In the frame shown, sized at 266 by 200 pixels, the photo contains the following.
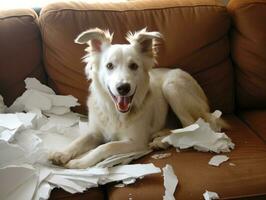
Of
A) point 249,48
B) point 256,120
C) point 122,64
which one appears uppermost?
point 122,64

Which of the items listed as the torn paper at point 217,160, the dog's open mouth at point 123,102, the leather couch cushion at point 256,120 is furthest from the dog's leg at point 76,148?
the leather couch cushion at point 256,120

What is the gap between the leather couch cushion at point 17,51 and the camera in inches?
91.5

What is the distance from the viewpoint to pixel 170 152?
2006mm

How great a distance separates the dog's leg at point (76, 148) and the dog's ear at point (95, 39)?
1.53 feet

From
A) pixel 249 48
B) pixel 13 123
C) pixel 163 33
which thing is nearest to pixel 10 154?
pixel 13 123

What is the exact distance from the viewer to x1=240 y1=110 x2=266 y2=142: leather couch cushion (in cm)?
224

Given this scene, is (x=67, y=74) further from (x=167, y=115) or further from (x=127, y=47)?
(x=167, y=115)

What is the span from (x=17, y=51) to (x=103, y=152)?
84 cm

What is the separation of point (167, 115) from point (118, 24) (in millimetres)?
608

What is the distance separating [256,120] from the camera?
93.7 inches

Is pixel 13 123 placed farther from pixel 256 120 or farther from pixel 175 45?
pixel 256 120

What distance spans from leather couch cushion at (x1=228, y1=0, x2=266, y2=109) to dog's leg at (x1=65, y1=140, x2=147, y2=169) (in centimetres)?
85

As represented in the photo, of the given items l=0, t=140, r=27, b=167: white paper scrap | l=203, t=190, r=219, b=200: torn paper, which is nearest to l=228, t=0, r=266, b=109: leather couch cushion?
l=203, t=190, r=219, b=200: torn paper

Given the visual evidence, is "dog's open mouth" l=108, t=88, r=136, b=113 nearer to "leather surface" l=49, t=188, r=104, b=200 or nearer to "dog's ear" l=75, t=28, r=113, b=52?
"dog's ear" l=75, t=28, r=113, b=52
